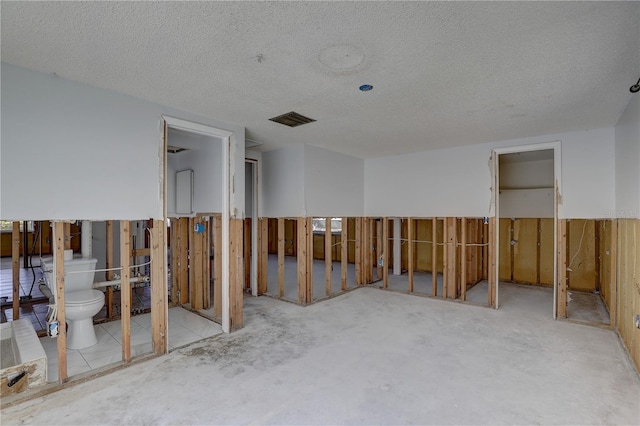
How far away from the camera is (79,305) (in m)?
3.11

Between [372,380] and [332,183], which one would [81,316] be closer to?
[372,380]

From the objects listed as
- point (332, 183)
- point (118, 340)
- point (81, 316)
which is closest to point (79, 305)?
point (81, 316)

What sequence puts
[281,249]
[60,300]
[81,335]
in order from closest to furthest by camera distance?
[60,300]
[81,335]
[281,249]

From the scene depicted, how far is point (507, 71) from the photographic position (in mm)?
2461

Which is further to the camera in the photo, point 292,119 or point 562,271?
point 562,271

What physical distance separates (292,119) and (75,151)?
2.15 meters

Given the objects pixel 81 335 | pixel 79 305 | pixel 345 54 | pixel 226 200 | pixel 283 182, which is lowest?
pixel 81 335

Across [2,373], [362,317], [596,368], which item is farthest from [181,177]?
[596,368]

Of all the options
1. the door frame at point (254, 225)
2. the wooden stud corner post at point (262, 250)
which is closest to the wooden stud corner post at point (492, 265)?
the wooden stud corner post at point (262, 250)

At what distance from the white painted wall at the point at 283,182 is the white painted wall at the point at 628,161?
12.6 ft

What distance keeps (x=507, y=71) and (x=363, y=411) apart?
111 inches

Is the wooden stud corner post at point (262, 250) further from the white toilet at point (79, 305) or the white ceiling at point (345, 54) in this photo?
the white toilet at point (79, 305)

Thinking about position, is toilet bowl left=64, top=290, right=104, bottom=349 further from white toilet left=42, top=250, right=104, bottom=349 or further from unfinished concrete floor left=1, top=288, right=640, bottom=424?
unfinished concrete floor left=1, top=288, right=640, bottom=424

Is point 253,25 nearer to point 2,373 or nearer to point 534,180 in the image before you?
point 2,373
